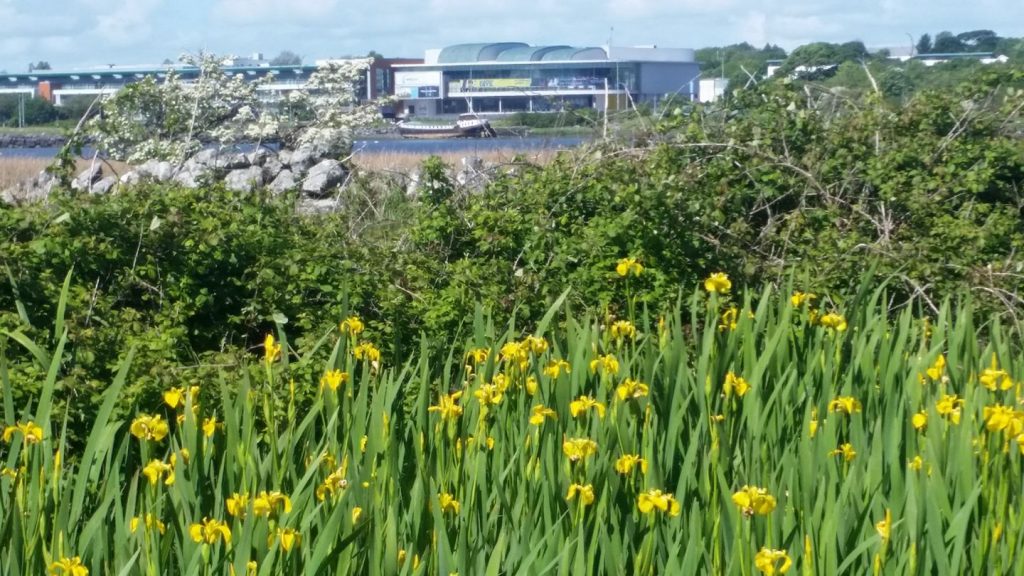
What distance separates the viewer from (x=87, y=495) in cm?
282

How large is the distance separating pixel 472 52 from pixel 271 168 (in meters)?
2.42

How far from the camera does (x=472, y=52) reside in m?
12.1

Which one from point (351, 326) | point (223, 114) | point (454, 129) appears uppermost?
point (223, 114)

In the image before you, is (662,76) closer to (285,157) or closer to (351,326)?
(285,157)

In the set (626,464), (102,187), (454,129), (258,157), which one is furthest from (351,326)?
(258,157)

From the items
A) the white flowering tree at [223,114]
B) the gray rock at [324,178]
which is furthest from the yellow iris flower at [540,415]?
the gray rock at [324,178]

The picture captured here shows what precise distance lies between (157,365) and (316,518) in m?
1.66

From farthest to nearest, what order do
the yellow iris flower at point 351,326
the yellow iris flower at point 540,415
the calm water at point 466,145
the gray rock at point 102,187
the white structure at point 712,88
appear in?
the calm water at point 466,145, the white structure at point 712,88, the gray rock at point 102,187, the yellow iris flower at point 351,326, the yellow iris flower at point 540,415

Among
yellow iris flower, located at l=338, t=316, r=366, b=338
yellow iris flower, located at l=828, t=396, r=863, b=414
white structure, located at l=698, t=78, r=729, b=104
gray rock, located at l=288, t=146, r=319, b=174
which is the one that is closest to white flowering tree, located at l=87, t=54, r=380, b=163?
gray rock, located at l=288, t=146, r=319, b=174

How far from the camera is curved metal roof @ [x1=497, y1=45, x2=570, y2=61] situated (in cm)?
1137

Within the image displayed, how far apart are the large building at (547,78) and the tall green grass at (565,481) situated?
15.3ft

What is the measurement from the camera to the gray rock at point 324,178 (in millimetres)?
10945

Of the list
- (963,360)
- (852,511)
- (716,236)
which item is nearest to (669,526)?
(852,511)

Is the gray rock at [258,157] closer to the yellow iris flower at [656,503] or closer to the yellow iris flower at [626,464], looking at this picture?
the yellow iris flower at [626,464]
